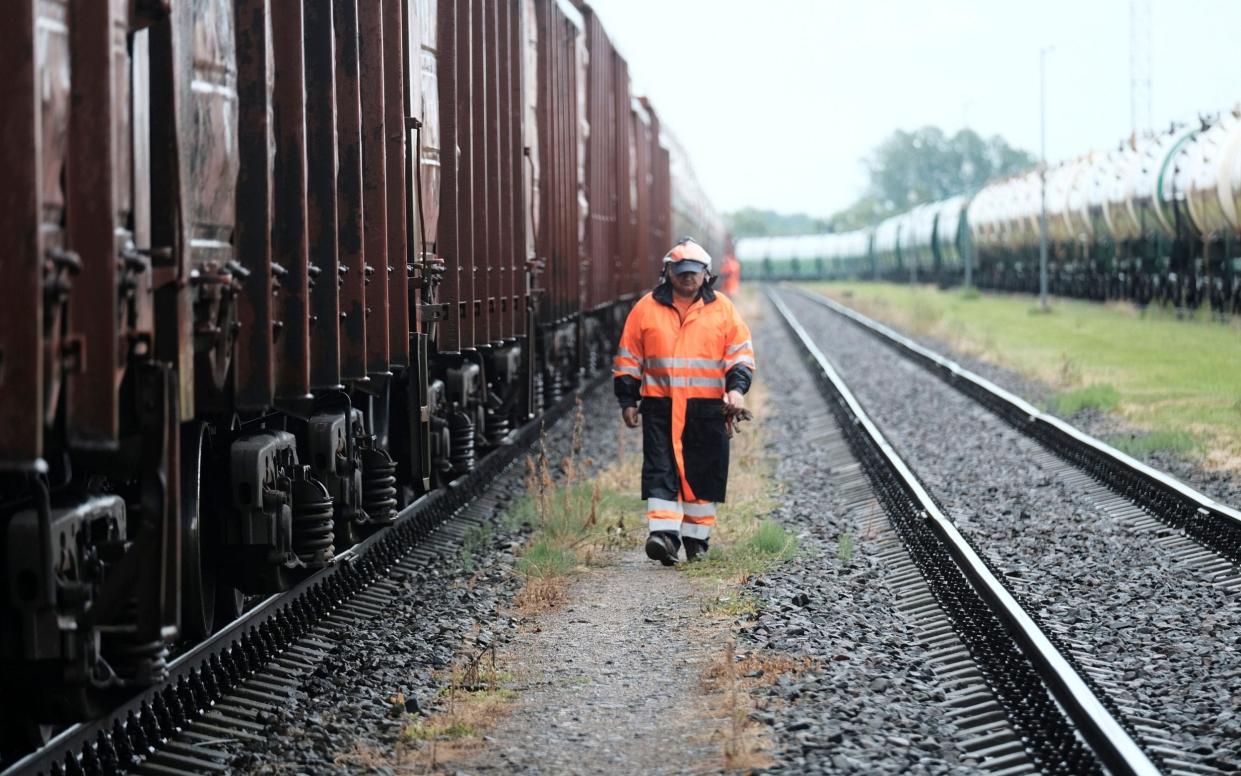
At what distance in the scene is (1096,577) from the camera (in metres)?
8.79

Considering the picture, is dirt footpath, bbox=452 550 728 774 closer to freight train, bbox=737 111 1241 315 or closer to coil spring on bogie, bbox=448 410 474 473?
coil spring on bogie, bbox=448 410 474 473

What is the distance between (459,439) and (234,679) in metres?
4.48

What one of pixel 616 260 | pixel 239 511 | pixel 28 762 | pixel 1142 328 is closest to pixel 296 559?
pixel 239 511

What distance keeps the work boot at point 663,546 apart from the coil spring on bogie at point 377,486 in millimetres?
1578

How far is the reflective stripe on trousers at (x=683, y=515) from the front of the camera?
30.8ft

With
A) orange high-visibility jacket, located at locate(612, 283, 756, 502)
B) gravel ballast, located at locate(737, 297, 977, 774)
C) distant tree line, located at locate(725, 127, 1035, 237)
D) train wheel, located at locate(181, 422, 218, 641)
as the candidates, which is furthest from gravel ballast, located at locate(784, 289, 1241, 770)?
distant tree line, located at locate(725, 127, 1035, 237)

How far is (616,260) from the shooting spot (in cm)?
2159

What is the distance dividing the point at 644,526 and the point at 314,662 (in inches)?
160

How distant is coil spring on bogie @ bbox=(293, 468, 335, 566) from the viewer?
6914 millimetres

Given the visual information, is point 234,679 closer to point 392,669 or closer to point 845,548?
point 392,669

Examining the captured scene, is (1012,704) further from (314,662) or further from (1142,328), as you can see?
(1142,328)

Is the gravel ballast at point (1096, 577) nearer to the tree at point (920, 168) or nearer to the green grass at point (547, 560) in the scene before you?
the green grass at point (547, 560)

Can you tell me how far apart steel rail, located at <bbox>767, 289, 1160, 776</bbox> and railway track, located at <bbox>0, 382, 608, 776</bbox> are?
273 cm

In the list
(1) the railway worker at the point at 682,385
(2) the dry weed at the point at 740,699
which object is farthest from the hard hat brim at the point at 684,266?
(2) the dry weed at the point at 740,699
